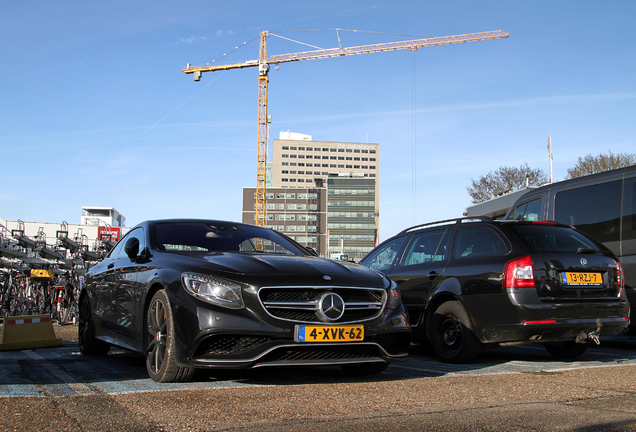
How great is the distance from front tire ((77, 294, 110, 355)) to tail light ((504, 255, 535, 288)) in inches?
173

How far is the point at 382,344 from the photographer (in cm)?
455

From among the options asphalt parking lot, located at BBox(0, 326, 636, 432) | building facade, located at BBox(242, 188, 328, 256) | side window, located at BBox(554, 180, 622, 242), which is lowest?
asphalt parking lot, located at BBox(0, 326, 636, 432)

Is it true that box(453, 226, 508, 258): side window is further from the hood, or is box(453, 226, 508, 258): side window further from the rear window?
the hood

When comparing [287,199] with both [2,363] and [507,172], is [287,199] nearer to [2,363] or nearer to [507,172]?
[507,172]

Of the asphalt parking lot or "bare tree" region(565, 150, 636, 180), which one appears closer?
the asphalt parking lot

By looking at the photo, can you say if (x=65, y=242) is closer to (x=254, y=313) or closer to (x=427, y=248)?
(x=427, y=248)

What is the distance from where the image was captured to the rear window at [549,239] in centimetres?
586

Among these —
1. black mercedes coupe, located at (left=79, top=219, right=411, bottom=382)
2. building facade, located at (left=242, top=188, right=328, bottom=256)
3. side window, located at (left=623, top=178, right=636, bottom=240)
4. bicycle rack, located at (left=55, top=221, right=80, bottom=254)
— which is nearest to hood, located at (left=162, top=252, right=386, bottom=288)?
black mercedes coupe, located at (left=79, top=219, right=411, bottom=382)

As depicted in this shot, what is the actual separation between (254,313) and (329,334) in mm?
582

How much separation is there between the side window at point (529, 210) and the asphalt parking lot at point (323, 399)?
3975mm

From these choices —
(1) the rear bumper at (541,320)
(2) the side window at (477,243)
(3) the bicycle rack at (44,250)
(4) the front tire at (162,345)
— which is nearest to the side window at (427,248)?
(2) the side window at (477,243)

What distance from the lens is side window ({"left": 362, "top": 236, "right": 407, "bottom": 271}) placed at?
25.8 feet

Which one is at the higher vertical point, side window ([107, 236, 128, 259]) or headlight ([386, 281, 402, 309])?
side window ([107, 236, 128, 259])

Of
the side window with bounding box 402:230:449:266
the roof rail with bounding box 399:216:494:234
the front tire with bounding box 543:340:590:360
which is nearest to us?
the roof rail with bounding box 399:216:494:234
